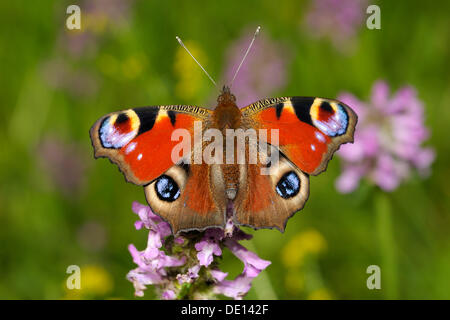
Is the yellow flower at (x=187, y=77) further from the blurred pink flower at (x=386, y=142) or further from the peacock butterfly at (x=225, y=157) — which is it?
the peacock butterfly at (x=225, y=157)

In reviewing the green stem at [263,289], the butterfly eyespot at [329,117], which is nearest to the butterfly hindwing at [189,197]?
the butterfly eyespot at [329,117]

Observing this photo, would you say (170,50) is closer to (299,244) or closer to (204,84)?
(204,84)

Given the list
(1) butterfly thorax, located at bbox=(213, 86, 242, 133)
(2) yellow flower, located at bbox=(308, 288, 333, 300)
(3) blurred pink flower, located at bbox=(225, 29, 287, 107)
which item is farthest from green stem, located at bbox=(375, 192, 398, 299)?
(3) blurred pink flower, located at bbox=(225, 29, 287, 107)

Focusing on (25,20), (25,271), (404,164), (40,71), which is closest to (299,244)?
(404,164)

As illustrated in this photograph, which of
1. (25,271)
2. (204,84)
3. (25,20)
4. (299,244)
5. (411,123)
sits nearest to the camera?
(411,123)

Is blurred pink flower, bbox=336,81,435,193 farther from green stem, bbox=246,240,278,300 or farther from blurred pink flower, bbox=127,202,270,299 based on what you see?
blurred pink flower, bbox=127,202,270,299

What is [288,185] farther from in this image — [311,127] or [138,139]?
[138,139]
